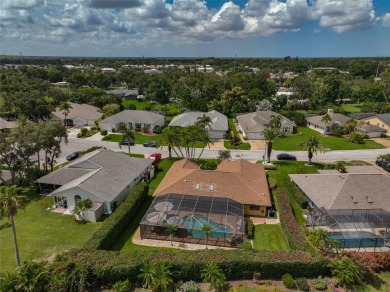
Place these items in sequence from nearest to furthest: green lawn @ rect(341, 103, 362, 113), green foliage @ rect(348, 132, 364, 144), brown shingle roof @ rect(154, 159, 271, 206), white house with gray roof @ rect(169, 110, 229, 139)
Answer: brown shingle roof @ rect(154, 159, 271, 206), green foliage @ rect(348, 132, 364, 144), white house with gray roof @ rect(169, 110, 229, 139), green lawn @ rect(341, 103, 362, 113)

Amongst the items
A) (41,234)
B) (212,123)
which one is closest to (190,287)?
(41,234)

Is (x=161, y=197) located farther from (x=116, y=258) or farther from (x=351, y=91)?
(x=351, y=91)

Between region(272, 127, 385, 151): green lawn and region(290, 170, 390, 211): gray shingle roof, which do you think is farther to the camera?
region(272, 127, 385, 151): green lawn

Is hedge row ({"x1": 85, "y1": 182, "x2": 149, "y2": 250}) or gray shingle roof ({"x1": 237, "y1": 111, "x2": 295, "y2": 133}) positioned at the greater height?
gray shingle roof ({"x1": 237, "y1": 111, "x2": 295, "y2": 133})

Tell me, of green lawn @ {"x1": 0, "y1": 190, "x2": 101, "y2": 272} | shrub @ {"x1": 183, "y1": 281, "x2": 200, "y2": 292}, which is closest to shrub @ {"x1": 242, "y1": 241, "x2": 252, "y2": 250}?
shrub @ {"x1": 183, "y1": 281, "x2": 200, "y2": 292}

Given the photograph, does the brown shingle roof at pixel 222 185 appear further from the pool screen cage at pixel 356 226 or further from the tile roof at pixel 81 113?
the tile roof at pixel 81 113

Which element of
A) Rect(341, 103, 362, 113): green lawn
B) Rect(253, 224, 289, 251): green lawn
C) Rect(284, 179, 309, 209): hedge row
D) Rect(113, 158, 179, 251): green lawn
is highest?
Rect(341, 103, 362, 113): green lawn

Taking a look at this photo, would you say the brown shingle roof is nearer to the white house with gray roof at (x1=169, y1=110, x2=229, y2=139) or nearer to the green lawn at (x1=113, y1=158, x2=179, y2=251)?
the green lawn at (x1=113, y1=158, x2=179, y2=251)
